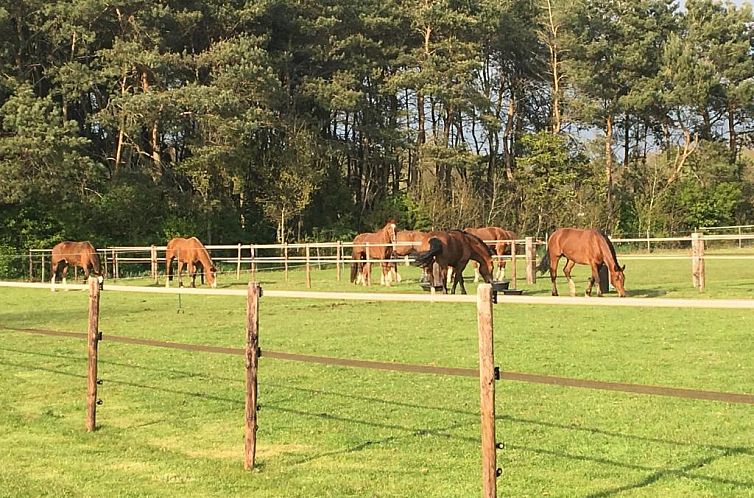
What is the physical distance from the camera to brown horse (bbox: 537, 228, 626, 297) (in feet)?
56.1

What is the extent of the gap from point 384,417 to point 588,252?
460 inches

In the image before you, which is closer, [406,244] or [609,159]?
[406,244]

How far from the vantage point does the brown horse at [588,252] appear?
17094 millimetres

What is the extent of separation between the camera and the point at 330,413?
7.16 meters

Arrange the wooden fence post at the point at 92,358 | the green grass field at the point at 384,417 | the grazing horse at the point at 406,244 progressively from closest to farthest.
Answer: the green grass field at the point at 384,417 < the wooden fence post at the point at 92,358 < the grazing horse at the point at 406,244

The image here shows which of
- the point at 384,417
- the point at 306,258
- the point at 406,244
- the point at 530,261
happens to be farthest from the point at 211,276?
the point at 384,417

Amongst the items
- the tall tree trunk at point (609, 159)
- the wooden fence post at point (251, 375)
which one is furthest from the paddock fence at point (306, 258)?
the wooden fence post at point (251, 375)

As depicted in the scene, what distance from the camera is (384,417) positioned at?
6.96 m

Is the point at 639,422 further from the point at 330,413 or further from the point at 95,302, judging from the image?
the point at 95,302

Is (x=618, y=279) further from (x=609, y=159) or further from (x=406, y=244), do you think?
(x=609, y=159)

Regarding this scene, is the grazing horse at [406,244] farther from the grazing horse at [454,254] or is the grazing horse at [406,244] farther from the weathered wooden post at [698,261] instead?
the weathered wooden post at [698,261]

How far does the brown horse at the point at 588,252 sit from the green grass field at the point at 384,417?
377cm

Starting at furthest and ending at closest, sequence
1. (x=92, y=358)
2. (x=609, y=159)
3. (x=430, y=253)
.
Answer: (x=609, y=159), (x=430, y=253), (x=92, y=358)

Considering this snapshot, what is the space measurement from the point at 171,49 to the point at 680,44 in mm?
32083
